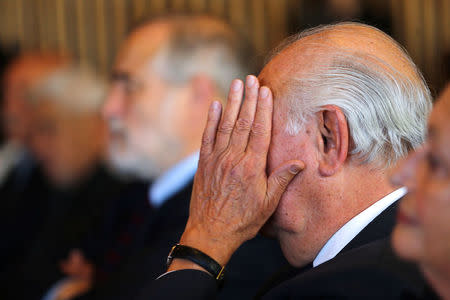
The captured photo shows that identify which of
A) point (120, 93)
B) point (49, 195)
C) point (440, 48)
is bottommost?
point (49, 195)

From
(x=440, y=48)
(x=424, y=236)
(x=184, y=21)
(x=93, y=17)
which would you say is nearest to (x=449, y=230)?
(x=424, y=236)

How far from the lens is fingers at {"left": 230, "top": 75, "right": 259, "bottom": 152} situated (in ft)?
4.64

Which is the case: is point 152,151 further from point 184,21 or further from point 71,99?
point 71,99

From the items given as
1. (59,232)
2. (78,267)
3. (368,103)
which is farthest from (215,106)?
(59,232)

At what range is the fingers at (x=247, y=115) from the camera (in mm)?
1414

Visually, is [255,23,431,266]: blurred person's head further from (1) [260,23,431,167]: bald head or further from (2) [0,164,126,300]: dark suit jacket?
(2) [0,164,126,300]: dark suit jacket

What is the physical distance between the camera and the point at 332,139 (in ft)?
4.38

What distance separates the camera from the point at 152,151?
106 inches

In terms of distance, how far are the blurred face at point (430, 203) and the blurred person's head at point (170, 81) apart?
63.7 inches

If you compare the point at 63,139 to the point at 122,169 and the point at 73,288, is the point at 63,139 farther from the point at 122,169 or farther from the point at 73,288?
the point at 73,288

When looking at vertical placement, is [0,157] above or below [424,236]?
below

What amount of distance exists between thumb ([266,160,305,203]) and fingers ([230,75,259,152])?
0.34 feet

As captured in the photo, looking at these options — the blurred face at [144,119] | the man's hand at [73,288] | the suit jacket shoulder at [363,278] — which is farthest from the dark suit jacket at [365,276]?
the man's hand at [73,288]

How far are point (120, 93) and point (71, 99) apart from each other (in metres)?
1.22
